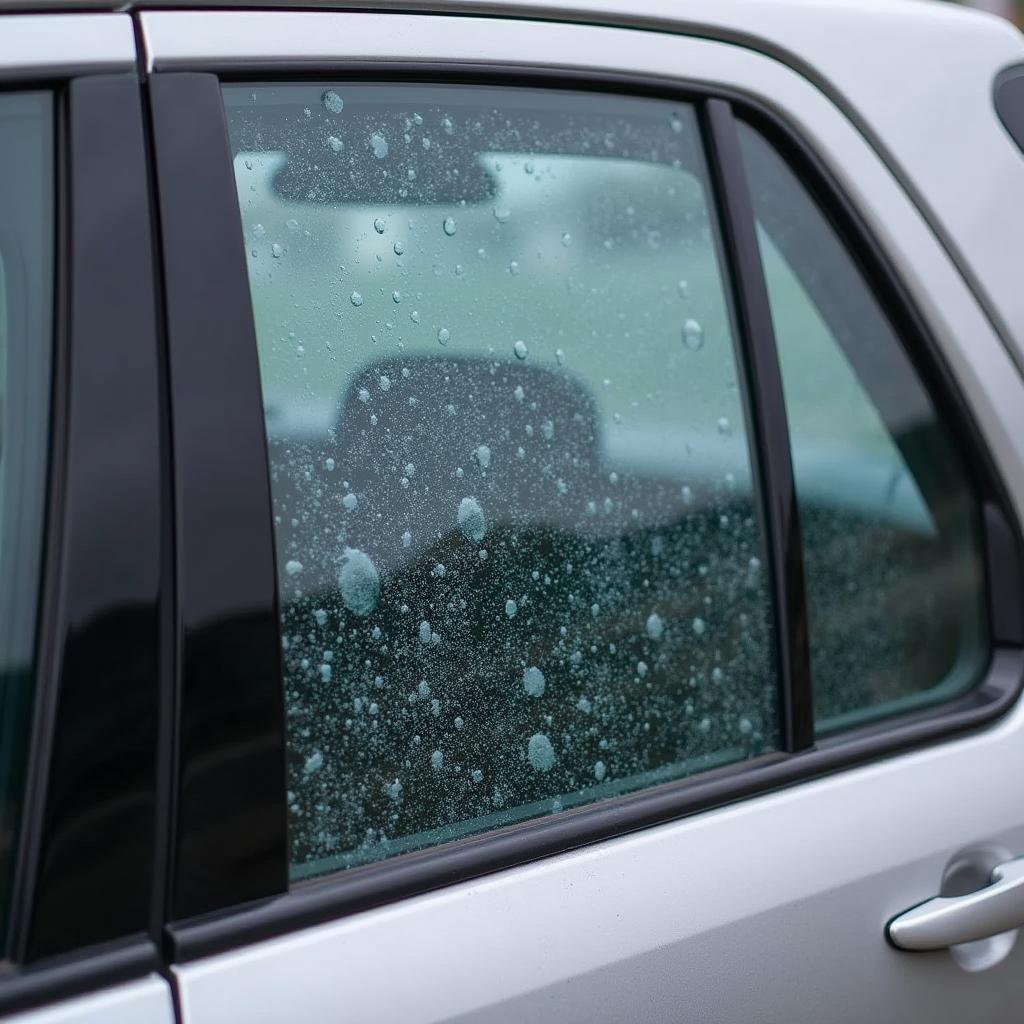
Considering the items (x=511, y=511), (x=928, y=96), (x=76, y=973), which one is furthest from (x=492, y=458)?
(x=928, y=96)

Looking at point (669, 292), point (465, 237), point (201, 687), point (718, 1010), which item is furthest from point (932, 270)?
point (201, 687)

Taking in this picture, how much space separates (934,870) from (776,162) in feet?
2.60

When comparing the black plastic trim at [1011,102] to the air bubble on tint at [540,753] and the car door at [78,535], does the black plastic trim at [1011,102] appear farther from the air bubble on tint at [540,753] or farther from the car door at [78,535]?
the car door at [78,535]

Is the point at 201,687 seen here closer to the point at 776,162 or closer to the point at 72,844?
the point at 72,844

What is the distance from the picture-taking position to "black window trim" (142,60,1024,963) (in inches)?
38.0

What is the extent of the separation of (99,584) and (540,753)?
454 mm

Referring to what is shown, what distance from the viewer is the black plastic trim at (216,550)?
0.93 metres

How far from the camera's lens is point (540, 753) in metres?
1.16

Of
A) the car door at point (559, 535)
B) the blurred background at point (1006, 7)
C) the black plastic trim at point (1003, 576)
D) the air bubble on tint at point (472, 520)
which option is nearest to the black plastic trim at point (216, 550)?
the car door at point (559, 535)

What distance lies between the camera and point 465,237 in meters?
1.18

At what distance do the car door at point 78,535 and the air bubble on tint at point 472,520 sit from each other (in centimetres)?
29

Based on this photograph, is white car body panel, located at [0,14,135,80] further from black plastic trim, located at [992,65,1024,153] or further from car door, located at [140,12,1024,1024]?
black plastic trim, located at [992,65,1024,153]

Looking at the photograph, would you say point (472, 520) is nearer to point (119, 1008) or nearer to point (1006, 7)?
point (119, 1008)

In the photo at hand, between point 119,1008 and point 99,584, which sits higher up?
point 99,584
